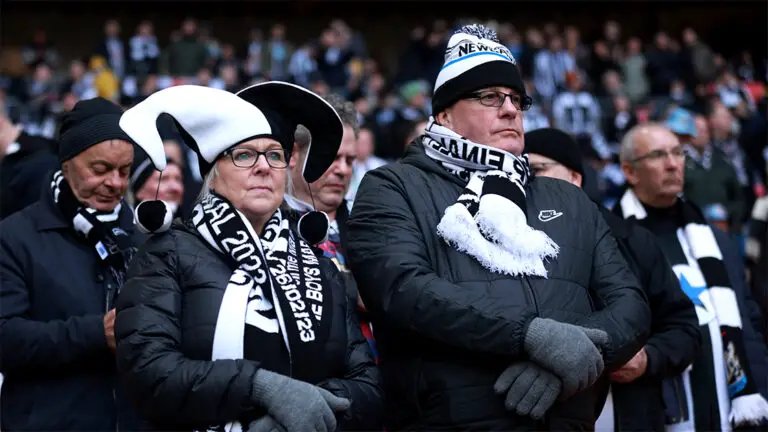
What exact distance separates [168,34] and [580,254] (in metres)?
23.7

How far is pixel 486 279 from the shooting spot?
11.2 ft

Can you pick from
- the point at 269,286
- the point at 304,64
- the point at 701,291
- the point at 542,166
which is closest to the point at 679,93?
the point at 304,64

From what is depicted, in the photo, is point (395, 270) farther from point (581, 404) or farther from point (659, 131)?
point (659, 131)

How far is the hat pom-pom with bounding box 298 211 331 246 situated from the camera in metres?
3.59

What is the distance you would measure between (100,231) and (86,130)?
1.45 ft

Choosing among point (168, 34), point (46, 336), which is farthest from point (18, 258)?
point (168, 34)

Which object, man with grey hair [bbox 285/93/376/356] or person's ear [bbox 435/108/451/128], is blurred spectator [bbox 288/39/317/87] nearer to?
man with grey hair [bbox 285/93/376/356]

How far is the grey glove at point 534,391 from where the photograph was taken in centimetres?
324

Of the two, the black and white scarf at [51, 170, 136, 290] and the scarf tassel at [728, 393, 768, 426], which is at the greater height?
the black and white scarf at [51, 170, 136, 290]

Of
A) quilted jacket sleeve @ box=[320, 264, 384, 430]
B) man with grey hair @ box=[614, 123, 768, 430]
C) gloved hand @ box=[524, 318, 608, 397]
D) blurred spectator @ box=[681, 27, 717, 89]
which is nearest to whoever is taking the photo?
gloved hand @ box=[524, 318, 608, 397]

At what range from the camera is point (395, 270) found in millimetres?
3361

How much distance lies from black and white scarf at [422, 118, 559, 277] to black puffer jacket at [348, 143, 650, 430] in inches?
1.8

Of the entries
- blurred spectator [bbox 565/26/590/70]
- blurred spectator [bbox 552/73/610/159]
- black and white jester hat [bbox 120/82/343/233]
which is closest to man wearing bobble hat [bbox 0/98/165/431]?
black and white jester hat [bbox 120/82/343/233]

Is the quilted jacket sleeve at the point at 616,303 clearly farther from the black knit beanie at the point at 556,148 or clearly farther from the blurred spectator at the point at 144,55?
the blurred spectator at the point at 144,55
